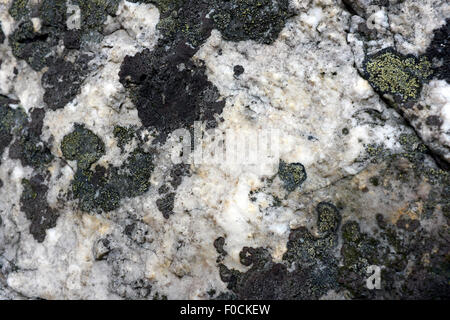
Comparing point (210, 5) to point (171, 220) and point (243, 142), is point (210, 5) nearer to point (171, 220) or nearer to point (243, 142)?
point (243, 142)

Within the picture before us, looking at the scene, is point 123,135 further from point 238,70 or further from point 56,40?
point 56,40

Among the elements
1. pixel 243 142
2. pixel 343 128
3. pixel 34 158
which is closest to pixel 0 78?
pixel 34 158

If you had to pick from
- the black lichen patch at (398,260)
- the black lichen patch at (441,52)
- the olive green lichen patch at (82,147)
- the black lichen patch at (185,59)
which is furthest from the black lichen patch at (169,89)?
the black lichen patch at (441,52)

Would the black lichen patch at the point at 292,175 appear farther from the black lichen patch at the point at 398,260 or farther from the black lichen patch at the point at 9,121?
the black lichen patch at the point at 9,121

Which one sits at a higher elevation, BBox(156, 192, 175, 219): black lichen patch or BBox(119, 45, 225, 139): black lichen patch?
BBox(119, 45, 225, 139): black lichen patch

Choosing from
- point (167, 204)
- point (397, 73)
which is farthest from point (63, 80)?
point (397, 73)

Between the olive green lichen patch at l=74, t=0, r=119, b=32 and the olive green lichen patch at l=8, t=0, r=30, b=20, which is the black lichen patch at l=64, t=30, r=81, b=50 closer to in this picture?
the olive green lichen patch at l=74, t=0, r=119, b=32

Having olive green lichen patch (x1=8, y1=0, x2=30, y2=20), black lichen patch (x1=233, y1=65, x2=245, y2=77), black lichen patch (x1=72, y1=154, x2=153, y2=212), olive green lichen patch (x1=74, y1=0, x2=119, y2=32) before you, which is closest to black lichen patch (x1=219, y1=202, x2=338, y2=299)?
black lichen patch (x1=72, y1=154, x2=153, y2=212)

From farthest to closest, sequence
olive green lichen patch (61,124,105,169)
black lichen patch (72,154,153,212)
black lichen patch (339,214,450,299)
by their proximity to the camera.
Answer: olive green lichen patch (61,124,105,169)
black lichen patch (72,154,153,212)
black lichen patch (339,214,450,299)
